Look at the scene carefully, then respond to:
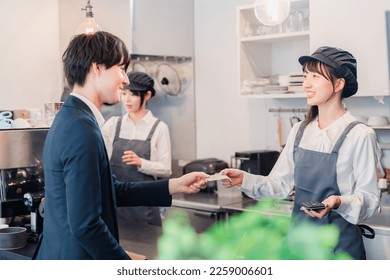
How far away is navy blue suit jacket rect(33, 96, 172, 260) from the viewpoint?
1352mm

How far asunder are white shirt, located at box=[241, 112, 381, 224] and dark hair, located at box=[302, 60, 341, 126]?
3 centimetres

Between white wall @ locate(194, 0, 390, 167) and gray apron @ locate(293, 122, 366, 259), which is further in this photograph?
white wall @ locate(194, 0, 390, 167)

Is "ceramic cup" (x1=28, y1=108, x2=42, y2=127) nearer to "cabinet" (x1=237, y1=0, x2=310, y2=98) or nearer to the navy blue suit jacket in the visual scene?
the navy blue suit jacket

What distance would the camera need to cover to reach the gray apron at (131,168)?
3232 mm

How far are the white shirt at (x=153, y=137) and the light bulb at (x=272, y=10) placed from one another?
103cm

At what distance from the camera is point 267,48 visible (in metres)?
3.42

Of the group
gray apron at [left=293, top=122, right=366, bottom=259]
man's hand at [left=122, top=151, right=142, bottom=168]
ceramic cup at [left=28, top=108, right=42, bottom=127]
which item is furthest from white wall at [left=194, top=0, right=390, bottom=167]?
ceramic cup at [left=28, top=108, right=42, bottom=127]

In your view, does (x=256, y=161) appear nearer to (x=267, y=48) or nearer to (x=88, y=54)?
(x=267, y=48)

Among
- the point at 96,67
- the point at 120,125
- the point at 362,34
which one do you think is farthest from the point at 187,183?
the point at 120,125

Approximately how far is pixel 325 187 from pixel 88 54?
97 centimetres

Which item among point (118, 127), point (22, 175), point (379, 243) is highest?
point (118, 127)

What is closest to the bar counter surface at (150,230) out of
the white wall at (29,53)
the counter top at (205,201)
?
the counter top at (205,201)

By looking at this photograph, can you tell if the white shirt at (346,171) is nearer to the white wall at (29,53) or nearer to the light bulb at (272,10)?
the light bulb at (272,10)
